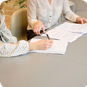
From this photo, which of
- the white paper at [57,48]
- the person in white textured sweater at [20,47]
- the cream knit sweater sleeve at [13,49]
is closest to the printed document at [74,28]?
the white paper at [57,48]

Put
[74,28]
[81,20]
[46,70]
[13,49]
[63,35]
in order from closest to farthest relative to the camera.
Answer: [46,70], [13,49], [63,35], [74,28], [81,20]

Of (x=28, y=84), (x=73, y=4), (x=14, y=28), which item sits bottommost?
(x=28, y=84)

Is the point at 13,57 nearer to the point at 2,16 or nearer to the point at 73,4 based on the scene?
the point at 2,16

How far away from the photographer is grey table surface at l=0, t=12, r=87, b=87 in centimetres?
54

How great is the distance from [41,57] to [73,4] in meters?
1.81

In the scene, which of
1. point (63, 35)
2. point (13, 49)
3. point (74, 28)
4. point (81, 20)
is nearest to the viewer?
point (13, 49)

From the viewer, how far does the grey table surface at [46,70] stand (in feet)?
1.78

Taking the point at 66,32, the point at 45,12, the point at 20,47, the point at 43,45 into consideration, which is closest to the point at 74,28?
the point at 66,32

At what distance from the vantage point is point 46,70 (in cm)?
62

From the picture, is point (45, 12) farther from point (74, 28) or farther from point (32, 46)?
point (32, 46)

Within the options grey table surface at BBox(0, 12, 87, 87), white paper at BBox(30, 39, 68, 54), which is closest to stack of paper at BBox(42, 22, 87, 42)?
white paper at BBox(30, 39, 68, 54)

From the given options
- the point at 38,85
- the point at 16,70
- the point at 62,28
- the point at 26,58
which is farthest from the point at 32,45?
the point at 62,28

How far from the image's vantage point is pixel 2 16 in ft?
3.00

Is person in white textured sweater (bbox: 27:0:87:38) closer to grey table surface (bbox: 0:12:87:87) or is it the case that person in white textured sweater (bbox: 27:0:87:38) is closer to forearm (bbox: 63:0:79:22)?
forearm (bbox: 63:0:79:22)
